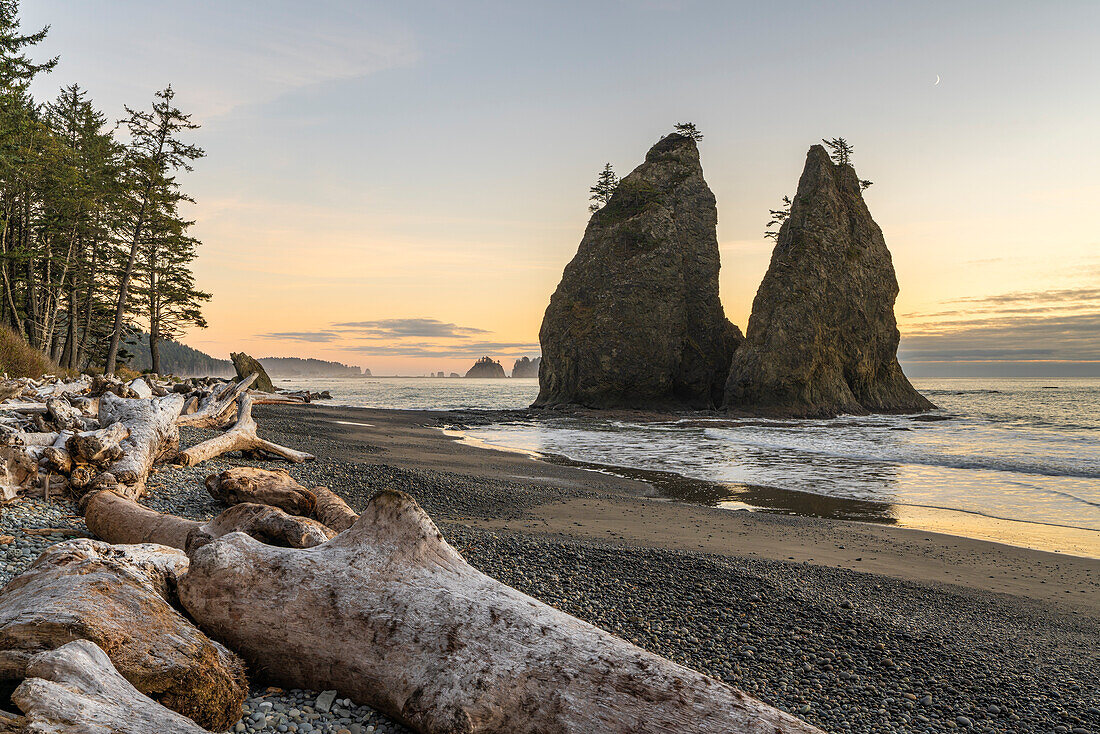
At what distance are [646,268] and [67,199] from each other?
34668mm

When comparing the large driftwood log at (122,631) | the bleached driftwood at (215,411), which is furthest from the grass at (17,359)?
the large driftwood log at (122,631)

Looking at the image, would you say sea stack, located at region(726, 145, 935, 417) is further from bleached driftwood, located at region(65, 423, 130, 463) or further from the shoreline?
bleached driftwood, located at region(65, 423, 130, 463)

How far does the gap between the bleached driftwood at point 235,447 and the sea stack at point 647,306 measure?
3257 centimetres

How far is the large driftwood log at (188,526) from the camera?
3.98 metres

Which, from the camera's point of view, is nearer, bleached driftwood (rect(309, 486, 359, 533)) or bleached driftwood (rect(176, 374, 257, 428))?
bleached driftwood (rect(309, 486, 359, 533))

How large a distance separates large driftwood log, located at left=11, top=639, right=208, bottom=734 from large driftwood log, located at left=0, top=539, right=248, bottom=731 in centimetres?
15

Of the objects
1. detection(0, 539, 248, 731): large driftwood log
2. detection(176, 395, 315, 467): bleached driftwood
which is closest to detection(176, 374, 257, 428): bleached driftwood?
detection(176, 395, 315, 467): bleached driftwood

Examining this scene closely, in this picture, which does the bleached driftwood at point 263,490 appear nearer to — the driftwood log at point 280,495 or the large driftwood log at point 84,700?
the driftwood log at point 280,495

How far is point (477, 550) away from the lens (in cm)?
605

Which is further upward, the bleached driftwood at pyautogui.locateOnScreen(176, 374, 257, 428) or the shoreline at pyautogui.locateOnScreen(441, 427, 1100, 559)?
the bleached driftwood at pyautogui.locateOnScreen(176, 374, 257, 428)

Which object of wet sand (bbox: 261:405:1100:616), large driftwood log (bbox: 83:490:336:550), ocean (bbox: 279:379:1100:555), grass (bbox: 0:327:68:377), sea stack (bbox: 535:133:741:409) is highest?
sea stack (bbox: 535:133:741:409)

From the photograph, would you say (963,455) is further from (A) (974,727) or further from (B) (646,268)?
(B) (646,268)

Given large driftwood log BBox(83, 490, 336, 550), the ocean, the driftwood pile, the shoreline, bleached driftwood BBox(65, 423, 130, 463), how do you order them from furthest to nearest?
the ocean
the shoreline
bleached driftwood BBox(65, 423, 130, 463)
large driftwood log BBox(83, 490, 336, 550)
the driftwood pile

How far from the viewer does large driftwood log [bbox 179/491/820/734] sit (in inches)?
99.7
